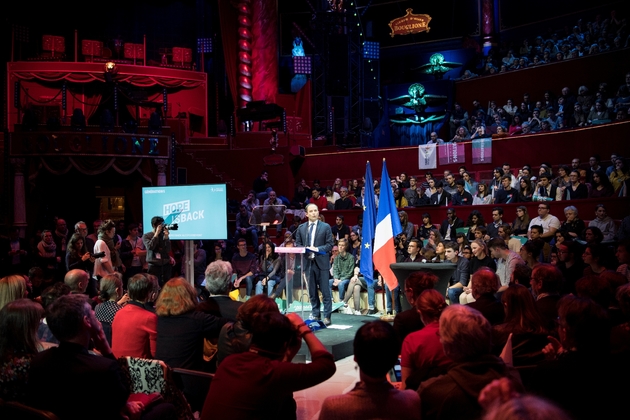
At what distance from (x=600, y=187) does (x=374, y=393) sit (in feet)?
29.5

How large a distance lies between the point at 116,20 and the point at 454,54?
38.2 ft

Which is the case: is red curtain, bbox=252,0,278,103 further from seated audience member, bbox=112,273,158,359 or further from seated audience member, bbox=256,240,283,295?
seated audience member, bbox=112,273,158,359

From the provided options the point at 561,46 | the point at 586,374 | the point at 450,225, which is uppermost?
the point at 561,46

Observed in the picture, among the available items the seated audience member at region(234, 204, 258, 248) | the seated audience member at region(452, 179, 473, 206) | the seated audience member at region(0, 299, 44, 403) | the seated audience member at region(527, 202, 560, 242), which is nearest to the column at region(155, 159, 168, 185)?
the seated audience member at region(234, 204, 258, 248)

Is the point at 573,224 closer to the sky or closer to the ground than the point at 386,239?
closer to the sky

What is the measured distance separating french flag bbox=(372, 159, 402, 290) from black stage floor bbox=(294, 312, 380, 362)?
0.69 m

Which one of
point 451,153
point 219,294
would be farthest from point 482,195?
point 219,294

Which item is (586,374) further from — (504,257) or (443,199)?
(443,199)

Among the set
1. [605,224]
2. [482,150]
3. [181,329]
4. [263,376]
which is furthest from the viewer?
[482,150]

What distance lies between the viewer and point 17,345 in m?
2.98

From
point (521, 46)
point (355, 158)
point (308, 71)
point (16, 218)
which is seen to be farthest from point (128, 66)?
point (521, 46)

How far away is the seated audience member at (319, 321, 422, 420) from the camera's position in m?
2.20

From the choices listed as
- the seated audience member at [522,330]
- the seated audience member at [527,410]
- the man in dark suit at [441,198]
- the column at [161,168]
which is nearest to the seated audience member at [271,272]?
the man in dark suit at [441,198]

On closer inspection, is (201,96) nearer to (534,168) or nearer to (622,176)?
(534,168)
